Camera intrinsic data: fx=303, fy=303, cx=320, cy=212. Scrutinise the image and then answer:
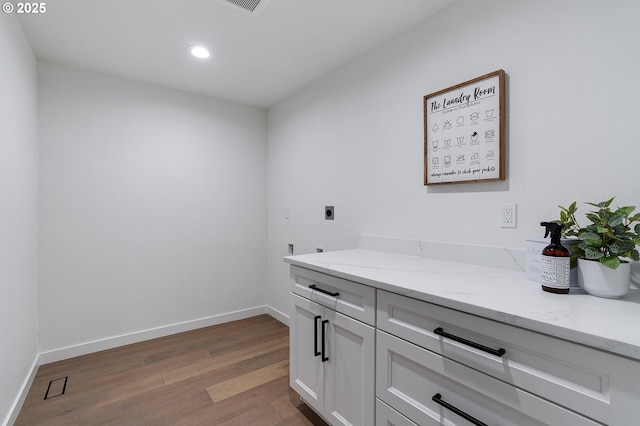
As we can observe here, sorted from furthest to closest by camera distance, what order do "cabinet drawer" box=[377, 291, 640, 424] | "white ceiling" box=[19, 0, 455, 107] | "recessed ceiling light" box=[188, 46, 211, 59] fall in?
"recessed ceiling light" box=[188, 46, 211, 59] → "white ceiling" box=[19, 0, 455, 107] → "cabinet drawer" box=[377, 291, 640, 424]

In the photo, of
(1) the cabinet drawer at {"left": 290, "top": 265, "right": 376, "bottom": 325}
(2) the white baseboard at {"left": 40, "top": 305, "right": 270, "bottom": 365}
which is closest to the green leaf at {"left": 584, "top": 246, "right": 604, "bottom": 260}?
(1) the cabinet drawer at {"left": 290, "top": 265, "right": 376, "bottom": 325}

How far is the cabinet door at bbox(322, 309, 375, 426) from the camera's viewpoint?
4.25 feet

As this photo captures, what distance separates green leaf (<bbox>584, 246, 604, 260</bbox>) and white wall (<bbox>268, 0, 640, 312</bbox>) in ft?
0.95

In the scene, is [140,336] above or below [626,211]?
below

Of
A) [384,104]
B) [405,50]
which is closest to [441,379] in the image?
[384,104]

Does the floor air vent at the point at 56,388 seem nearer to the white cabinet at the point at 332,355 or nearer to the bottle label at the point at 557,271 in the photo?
the white cabinet at the point at 332,355

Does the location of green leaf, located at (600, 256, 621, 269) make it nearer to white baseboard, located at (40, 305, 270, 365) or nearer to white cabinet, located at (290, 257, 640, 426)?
white cabinet, located at (290, 257, 640, 426)

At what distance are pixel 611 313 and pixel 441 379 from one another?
528 mm

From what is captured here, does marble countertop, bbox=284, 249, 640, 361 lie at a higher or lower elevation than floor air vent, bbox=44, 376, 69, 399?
higher

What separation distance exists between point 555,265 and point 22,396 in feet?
9.30

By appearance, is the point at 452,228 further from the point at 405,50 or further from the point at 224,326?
the point at 224,326

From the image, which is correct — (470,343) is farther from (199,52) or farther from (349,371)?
(199,52)

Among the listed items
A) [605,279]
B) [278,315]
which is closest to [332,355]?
[605,279]

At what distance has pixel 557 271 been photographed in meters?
1.01
